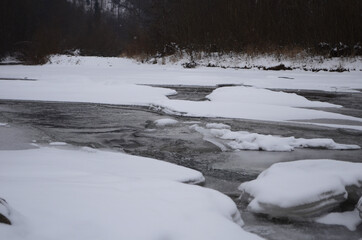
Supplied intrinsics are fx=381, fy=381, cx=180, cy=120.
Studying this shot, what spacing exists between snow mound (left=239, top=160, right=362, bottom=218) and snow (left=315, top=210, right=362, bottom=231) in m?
0.06

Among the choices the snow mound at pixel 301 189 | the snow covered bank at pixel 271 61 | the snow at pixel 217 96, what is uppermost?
the snow covered bank at pixel 271 61

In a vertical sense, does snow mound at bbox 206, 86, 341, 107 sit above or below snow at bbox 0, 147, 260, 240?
above

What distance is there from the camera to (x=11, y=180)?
99.0 inches

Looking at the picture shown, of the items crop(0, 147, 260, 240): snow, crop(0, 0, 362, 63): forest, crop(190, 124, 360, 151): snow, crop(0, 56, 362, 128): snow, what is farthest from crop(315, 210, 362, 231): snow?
crop(0, 0, 362, 63): forest

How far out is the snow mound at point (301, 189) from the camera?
2539 mm

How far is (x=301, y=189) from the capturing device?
262 centimetres

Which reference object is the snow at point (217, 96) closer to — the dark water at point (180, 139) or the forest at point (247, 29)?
the dark water at point (180, 139)

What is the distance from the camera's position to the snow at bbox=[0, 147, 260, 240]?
1.85 meters

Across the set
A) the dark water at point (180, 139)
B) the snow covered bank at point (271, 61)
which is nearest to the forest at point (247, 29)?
the snow covered bank at point (271, 61)

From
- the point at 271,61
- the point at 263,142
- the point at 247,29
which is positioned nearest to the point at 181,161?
the point at 263,142

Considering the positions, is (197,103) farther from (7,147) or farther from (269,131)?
(7,147)

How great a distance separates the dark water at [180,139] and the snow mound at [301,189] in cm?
11

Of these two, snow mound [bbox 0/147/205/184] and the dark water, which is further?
snow mound [bbox 0/147/205/184]

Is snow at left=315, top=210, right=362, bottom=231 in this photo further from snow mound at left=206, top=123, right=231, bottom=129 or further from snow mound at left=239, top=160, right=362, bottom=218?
snow mound at left=206, top=123, right=231, bottom=129
